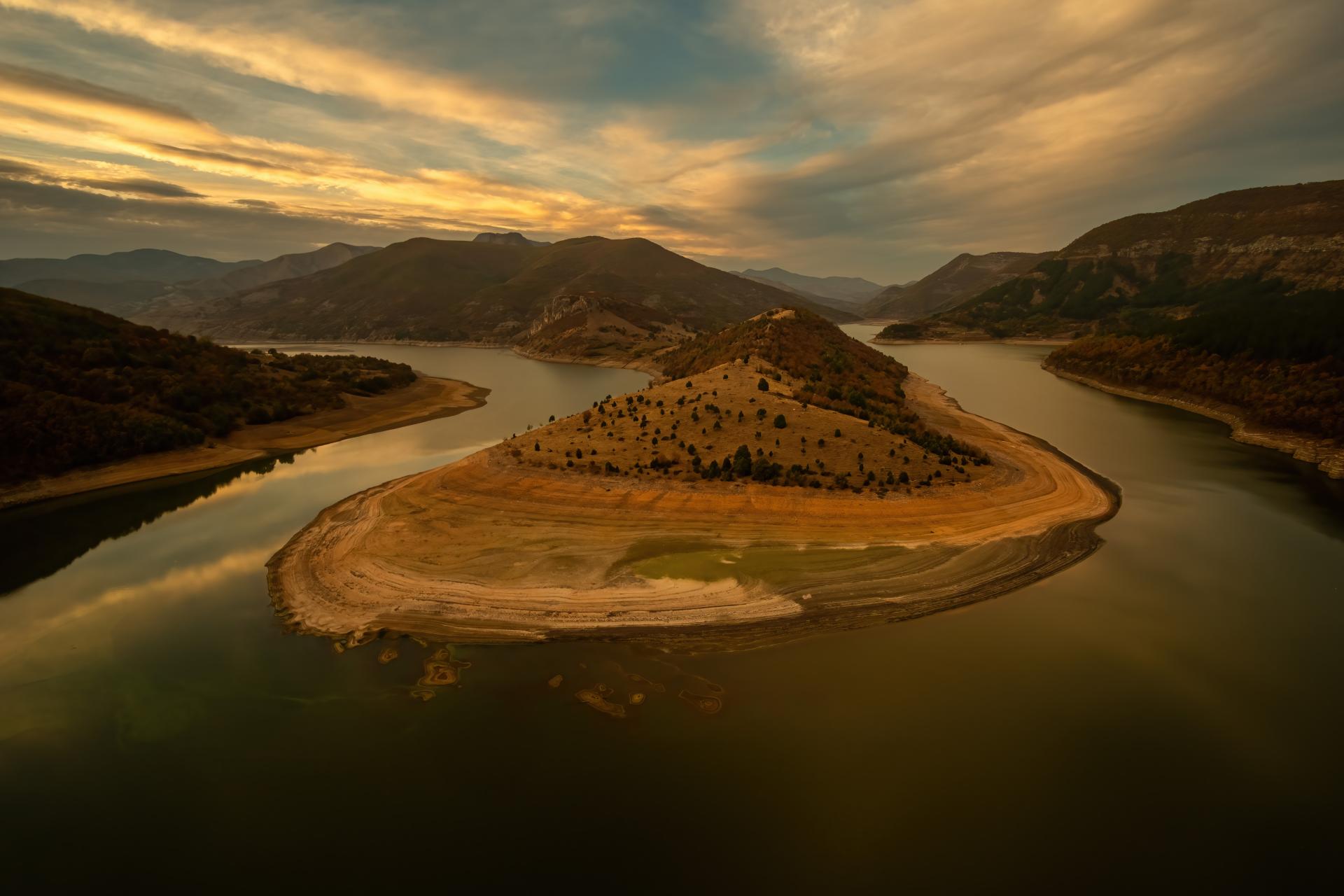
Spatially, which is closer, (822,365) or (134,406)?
(134,406)

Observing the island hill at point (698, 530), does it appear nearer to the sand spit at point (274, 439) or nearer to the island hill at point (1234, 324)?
the sand spit at point (274, 439)

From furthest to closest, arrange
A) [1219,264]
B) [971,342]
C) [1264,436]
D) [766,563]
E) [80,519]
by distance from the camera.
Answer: [971,342]
[1219,264]
[1264,436]
[80,519]
[766,563]

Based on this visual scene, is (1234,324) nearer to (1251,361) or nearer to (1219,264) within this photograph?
(1251,361)

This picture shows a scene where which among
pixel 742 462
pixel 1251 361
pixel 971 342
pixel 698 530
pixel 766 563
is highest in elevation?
pixel 971 342

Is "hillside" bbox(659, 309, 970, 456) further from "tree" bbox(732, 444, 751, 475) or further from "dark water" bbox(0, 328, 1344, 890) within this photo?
"dark water" bbox(0, 328, 1344, 890)

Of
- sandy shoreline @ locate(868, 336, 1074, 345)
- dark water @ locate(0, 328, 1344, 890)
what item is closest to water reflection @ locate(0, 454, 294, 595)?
dark water @ locate(0, 328, 1344, 890)

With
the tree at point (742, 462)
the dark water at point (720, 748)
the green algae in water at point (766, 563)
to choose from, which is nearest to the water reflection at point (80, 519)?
the dark water at point (720, 748)

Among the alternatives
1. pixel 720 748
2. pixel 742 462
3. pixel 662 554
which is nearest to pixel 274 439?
pixel 742 462
